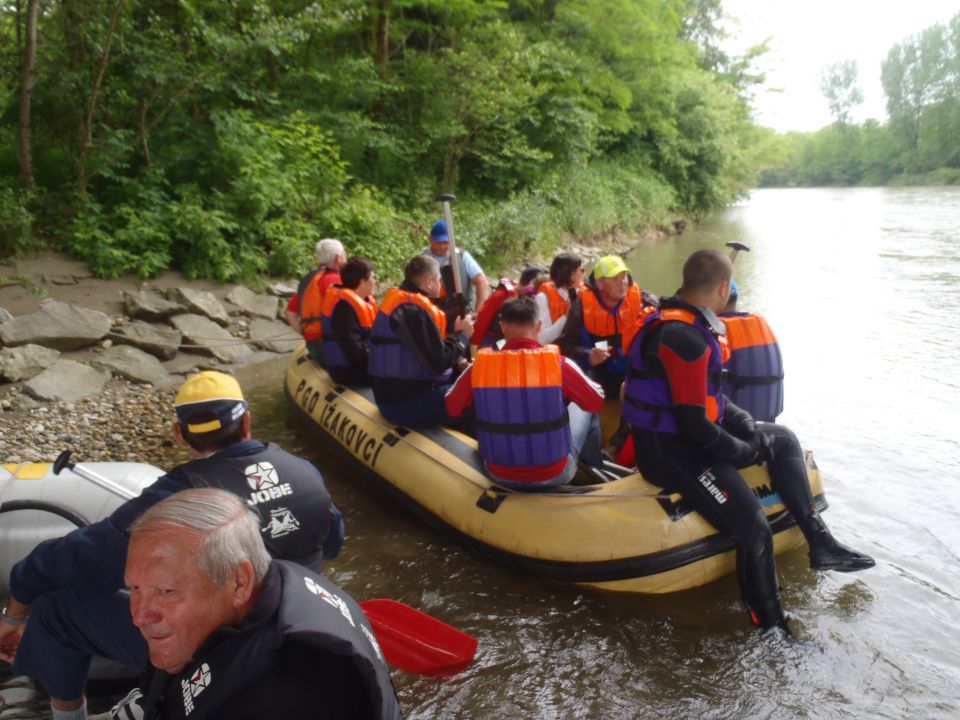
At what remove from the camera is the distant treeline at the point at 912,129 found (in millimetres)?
43656

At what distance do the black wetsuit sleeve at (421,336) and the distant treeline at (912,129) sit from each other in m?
38.0

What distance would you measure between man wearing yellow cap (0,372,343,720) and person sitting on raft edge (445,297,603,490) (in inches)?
50.5

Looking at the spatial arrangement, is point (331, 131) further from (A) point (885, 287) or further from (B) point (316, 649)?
(B) point (316, 649)

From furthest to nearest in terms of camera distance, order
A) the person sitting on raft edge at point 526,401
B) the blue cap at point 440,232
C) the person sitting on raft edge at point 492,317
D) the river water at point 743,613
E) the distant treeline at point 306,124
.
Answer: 1. the distant treeline at point 306,124
2. the blue cap at point 440,232
3. the person sitting on raft edge at point 492,317
4. the person sitting on raft edge at point 526,401
5. the river water at point 743,613

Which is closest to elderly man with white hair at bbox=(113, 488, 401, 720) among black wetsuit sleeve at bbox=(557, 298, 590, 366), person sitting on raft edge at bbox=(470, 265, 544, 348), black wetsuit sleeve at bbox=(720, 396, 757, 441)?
black wetsuit sleeve at bbox=(720, 396, 757, 441)

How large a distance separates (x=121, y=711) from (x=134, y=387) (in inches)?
182

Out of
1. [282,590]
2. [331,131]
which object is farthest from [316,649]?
[331,131]

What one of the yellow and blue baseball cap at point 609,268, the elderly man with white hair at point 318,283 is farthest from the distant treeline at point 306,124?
the yellow and blue baseball cap at point 609,268

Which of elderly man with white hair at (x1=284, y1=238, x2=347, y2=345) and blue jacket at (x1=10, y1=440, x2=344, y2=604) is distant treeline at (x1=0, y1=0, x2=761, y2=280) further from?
blue jacket at (x1=10, y1=440, x2=344, y2=604)

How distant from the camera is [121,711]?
1941 millimetres

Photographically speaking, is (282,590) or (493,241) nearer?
(282,590)

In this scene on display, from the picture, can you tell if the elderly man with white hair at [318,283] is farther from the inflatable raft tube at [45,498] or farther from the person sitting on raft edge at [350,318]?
the inflatable raft tube at [45,498]

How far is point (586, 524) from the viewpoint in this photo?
331 centimetres

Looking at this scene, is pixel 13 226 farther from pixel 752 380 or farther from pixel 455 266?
pixel 752 380
